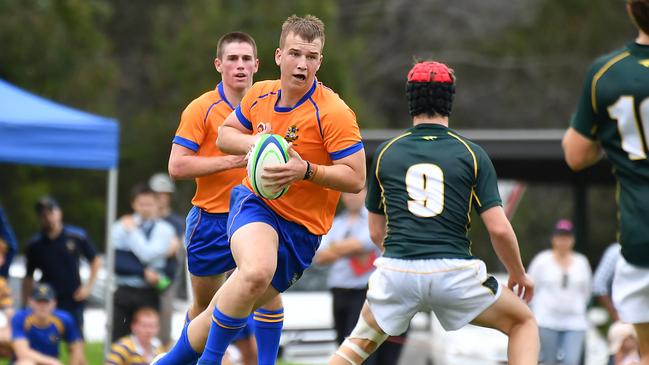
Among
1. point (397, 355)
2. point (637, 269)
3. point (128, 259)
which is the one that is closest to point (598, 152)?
point (637, 269)

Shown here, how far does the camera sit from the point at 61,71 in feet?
87.6

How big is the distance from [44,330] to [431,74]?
720 cm

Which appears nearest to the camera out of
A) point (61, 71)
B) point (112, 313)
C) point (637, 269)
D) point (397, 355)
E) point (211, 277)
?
point (637, 269)

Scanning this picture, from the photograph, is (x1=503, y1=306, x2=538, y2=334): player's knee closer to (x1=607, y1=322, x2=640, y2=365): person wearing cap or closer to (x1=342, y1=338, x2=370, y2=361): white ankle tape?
(x1=342, y1=338, x2=370, y2=361): white ankle tape

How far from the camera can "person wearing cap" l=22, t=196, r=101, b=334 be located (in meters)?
14.3

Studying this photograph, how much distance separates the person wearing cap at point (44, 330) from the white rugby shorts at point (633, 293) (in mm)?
8064

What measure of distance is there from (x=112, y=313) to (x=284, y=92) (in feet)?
22.5

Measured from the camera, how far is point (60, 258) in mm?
14312

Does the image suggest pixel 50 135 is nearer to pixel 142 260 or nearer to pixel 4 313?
pixel 142 260

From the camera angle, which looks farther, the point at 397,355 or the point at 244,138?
the point at 397,355

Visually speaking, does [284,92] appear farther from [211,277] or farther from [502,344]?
[502,344]

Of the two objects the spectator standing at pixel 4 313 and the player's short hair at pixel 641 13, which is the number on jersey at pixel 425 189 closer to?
the player's short hair at pixel 641 13

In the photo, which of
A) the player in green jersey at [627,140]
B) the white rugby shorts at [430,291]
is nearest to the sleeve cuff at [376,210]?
the white rugby shorts at [430,291]

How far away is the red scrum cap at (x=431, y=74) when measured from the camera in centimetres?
695
